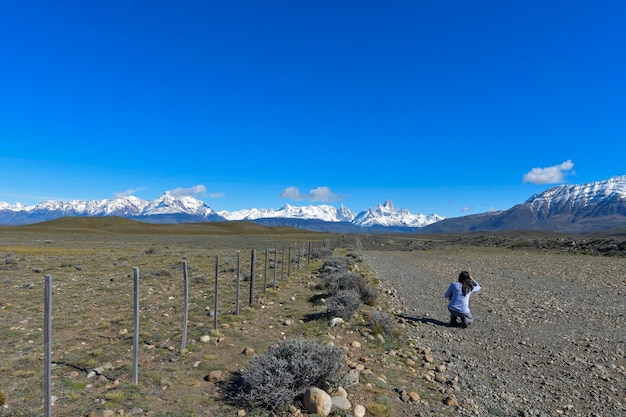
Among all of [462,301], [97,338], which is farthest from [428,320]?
[97,338]

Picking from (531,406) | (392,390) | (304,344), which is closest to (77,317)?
(304,344)

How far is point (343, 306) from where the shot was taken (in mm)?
11828

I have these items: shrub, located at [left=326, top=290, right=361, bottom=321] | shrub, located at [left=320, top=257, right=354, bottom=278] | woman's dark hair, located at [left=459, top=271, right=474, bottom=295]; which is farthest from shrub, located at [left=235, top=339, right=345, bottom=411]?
shrub, located at [left=320, top=257, right=354, bottom=278]

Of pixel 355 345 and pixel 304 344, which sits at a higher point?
pixel 304 344

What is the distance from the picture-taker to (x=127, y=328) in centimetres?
1059

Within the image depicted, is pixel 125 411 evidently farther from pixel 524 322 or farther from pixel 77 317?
pixel 524 322

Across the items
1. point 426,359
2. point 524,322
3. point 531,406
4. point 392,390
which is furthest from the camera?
point 524,322

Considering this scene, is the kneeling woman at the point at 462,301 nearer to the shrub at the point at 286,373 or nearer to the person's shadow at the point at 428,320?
the person's shadow at the point at 428,320

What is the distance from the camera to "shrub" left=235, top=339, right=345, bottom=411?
19.9ft

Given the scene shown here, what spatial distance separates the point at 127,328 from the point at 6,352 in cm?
277

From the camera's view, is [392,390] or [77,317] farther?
[77,317]

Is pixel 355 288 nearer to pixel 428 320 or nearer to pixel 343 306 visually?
pixel 428 320

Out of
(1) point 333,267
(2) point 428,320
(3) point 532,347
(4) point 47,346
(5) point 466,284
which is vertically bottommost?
(2) point 428,320

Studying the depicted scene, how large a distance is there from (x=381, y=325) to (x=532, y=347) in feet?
13.2
